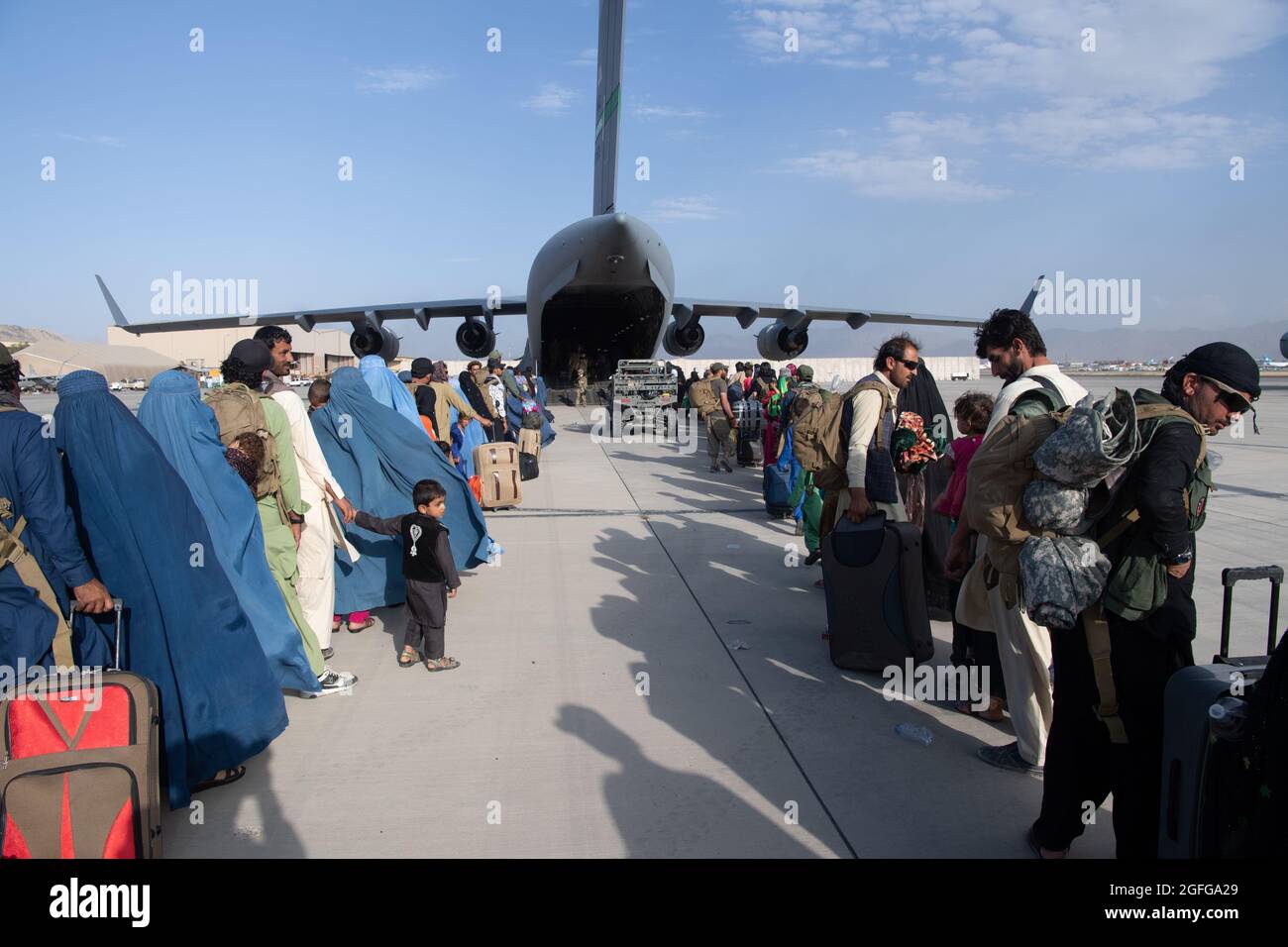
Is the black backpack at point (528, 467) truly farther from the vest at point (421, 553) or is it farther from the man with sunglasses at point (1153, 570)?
the man with sunglasses at point (1153, 570)

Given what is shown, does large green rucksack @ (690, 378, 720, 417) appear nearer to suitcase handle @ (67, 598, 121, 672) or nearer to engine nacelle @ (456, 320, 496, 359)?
suitcase handle @ (67, 598, 121, 672)

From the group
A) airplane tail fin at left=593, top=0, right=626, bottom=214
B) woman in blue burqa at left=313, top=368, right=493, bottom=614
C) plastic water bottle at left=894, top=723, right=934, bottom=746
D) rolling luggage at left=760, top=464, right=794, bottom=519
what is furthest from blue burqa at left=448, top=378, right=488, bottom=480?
airplane tail fin at left=593, top=0, right=626, bottom=214

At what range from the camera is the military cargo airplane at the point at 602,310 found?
58.8ft

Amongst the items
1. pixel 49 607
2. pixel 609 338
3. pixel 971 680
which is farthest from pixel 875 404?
pixel 609 338

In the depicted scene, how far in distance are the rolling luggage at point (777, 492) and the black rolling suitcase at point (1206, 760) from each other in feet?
20.3

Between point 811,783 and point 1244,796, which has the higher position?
point 1244,796

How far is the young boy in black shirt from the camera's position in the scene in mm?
4535

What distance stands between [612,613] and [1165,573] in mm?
3697

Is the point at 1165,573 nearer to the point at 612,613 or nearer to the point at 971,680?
the point at 971,680

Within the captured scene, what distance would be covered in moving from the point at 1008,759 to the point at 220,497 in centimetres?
371

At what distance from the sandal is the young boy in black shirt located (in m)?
1.34

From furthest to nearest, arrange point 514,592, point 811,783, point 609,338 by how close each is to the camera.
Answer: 1. point 609,338
2. point 514,592
3. point 811,783
